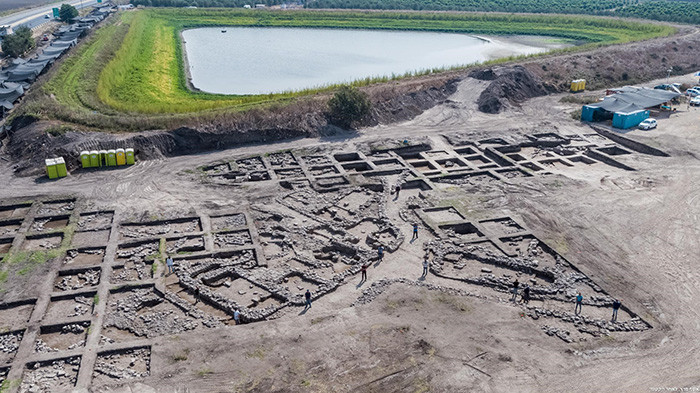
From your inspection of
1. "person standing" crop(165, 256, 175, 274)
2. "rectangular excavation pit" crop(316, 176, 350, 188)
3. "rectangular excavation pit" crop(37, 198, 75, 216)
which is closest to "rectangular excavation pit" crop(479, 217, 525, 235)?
"rectangular excavation pit" crop(316, 176, 350, 188)

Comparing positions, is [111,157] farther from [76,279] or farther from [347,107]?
[347,107]

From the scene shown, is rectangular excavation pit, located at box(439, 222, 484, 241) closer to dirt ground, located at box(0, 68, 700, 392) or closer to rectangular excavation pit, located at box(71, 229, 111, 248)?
dirt ground, located at box(0, 68, 700, 392)

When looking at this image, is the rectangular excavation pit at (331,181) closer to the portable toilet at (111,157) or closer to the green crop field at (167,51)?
the green crop field at (167,51)

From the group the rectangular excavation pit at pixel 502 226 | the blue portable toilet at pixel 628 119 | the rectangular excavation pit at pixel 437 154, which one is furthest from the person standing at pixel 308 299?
the blue portable toilet at pixel 628 119

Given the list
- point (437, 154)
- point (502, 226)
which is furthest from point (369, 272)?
point (437, 154)

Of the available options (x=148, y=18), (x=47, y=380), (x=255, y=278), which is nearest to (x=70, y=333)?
(x=47, y=380)

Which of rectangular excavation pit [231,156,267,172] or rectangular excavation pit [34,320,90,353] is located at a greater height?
rectangular excavation pit [231,156,267,172]

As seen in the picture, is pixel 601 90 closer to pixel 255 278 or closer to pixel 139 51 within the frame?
pixel 255 278

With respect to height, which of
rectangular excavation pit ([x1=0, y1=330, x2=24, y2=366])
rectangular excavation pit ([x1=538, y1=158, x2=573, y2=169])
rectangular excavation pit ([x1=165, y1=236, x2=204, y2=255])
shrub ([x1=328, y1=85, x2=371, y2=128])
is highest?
shrub ([x1=328, y1=85, x2=371, y2=128])
